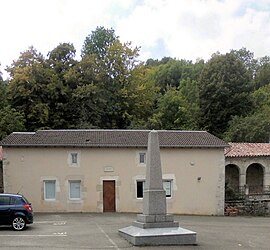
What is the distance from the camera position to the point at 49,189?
28.8 m

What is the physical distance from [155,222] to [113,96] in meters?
33.9

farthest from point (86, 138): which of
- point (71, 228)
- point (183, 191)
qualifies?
point (71, 228)

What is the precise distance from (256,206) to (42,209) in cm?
1440

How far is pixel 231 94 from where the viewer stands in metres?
52.9

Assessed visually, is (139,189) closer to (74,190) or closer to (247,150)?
(74,190)

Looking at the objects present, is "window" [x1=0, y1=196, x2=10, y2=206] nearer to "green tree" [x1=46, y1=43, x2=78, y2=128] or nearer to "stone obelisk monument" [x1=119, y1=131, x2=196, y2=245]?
"stone obelisk monument" [x1=119, y1=131, x2=196, y2=245]

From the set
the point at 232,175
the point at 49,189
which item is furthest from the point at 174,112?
the point at 49,189

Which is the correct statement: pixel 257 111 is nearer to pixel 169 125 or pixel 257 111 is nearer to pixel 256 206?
pixel 169 125

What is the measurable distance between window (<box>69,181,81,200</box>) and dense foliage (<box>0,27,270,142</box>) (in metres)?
10.9

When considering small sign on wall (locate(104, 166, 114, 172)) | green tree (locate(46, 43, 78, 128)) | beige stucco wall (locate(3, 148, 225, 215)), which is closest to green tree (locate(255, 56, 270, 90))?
green tree (locate(46, 43, 78, 128))

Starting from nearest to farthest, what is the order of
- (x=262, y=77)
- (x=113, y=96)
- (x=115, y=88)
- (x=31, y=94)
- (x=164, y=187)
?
(x=164, y=187), (x=31, y=94), (x=113, y=96), (x=115, y=88), (x=262, y=77)

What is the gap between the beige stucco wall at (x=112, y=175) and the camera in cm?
2856

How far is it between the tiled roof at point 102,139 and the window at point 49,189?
2.35 m

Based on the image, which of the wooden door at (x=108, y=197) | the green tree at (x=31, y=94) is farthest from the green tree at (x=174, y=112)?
the wooden door at (x=108, y=197)
